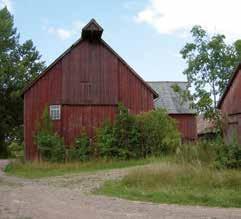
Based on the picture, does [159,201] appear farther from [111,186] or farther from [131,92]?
[131,92]

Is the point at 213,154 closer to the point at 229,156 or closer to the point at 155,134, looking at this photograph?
the point at 229,156

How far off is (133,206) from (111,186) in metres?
4.58

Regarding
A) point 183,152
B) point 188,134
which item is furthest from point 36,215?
point 188,134

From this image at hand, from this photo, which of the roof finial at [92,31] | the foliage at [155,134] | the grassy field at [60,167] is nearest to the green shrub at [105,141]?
the grassy field at [60,167]

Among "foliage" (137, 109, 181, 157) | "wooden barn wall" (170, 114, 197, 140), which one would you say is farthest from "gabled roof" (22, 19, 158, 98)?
"wooden barn wall" (170, 114, 197, 140)

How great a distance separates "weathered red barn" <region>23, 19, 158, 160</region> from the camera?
3238cm

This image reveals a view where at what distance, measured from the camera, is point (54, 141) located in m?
31.2

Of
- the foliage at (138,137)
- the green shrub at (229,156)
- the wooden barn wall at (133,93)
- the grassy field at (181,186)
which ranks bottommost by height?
the grassy field at (181,186)

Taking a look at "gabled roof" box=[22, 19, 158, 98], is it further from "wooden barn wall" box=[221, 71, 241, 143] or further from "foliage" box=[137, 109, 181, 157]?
"wooden barn wall" box=[221, 71, 241, 143]

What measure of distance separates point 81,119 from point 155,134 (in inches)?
211

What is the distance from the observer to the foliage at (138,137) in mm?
30844

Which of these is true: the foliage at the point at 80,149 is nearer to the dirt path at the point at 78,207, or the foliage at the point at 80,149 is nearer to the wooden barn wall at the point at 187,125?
the dirt path at the point at 78,207

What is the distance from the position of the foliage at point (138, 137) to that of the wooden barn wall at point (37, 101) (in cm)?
463

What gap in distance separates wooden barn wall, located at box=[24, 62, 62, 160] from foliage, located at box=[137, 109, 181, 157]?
20.5 feet
